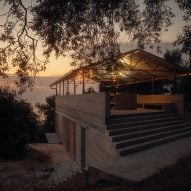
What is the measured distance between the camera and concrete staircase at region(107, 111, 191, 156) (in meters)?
13.6

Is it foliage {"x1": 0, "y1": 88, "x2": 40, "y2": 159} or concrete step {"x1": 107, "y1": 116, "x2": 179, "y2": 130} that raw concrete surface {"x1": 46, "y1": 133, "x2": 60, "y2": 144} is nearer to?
foliage {"x1": 0, "y1": 88, "x2": 40, "y2": 159}

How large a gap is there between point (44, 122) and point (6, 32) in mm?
33367

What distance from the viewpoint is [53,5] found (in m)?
8.57

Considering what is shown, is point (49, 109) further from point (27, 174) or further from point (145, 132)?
point (145, 132)

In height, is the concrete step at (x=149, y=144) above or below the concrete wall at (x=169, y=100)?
below

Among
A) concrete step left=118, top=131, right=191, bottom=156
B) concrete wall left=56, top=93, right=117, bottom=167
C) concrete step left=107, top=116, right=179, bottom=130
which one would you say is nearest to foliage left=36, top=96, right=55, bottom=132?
concrete wall left=56, top=93, right=117, bottom=167

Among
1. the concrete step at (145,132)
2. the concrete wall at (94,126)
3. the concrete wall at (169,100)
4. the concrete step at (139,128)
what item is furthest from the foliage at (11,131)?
the concrete wall at (169,100)

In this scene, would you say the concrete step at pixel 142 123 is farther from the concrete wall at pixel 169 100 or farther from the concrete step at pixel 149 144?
the concrete step at pixel 149 144

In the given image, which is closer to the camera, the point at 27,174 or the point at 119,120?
the point at 119,120

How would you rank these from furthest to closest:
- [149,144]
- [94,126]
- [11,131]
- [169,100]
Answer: [11,131] < [169,100] < [94,126] < [149,144]

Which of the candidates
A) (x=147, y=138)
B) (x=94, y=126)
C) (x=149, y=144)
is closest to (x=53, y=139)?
(x=94, y=126)

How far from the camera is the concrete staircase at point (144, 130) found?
44.7ft

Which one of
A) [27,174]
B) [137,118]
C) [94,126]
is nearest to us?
[94,126]

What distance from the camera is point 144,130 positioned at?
1569 centimetres
